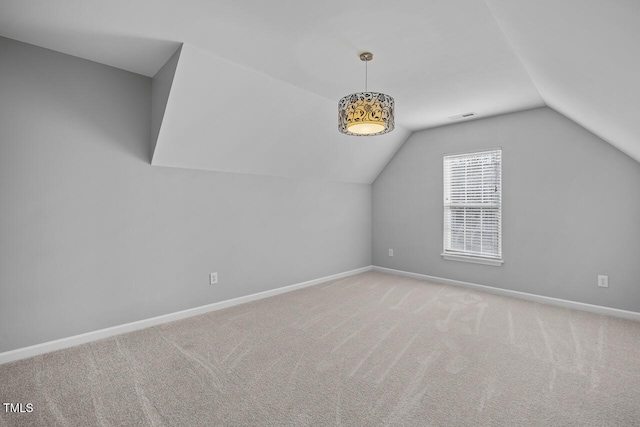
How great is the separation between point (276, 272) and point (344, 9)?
3.19m

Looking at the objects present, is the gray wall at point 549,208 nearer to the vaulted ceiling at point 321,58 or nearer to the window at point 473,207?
the window at point 473,207

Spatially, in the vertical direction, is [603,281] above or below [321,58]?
below

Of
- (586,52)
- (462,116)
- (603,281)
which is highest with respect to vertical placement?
(462,116)

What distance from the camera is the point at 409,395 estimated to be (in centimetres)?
196

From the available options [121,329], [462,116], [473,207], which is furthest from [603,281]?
[121,329]

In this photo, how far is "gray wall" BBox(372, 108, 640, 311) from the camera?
133 inches

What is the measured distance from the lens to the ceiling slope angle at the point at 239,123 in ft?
9.02

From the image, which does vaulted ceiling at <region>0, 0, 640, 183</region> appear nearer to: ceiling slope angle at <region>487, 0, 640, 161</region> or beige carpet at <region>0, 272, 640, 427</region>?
ceiling slope angle at <region>487, 0, 640, 161</region>

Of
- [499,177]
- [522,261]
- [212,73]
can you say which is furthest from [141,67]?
[522,261]

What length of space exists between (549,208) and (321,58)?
Result: 3.31 meters

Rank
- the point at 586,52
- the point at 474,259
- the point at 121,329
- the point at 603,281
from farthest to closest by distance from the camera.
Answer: the point at 474,259
the point at 603,281
the point at 121,329
the point at 586,52

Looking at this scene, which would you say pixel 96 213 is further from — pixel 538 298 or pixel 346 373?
pixel 538 298

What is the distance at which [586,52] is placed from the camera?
173cm

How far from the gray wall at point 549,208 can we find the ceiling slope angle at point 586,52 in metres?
0.56
